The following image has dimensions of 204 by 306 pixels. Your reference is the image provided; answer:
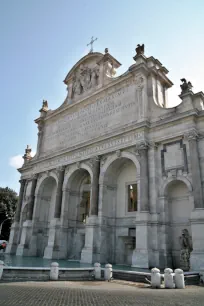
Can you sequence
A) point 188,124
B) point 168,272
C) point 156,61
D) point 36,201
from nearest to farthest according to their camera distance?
point 168,272
point 188,124
point 156,61
point 36,201

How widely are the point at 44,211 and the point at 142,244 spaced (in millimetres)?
13972

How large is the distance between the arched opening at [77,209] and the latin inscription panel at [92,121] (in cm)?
361

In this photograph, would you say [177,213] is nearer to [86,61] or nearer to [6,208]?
[86,61]

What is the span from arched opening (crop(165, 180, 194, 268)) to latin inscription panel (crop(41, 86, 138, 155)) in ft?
21.5

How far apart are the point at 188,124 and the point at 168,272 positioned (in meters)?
10.3

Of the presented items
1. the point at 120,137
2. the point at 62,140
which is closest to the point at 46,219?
the point at 62,140

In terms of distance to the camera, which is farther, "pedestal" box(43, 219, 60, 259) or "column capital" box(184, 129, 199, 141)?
"pedestal" box(43, 219, 60, 259)

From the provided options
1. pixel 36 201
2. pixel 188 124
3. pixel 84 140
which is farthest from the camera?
pixel 36 201

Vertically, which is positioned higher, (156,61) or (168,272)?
(156,61)

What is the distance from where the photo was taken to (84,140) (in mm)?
24047

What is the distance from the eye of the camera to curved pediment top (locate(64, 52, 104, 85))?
89.2ft

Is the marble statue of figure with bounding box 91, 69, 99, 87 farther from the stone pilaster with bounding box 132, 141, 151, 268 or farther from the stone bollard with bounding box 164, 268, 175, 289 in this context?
the stone bollard with bounding box 164, 268, 175, 289

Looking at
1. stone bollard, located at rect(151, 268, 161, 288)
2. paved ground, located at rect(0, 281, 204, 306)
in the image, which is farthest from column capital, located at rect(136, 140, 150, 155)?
paved ground, located at rect(0, 281, 204, 306)

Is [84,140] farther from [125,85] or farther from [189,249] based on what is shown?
[189,249]
